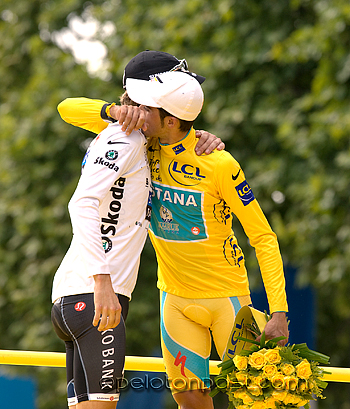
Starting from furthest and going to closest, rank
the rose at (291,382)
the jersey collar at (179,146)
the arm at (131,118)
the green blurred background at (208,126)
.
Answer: the green blurred background at (208,126) < the jersey collar at (179,146) < the arm at (131,118) < the rose at (291,382)

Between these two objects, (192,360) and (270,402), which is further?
(192,360)

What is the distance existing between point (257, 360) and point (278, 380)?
0.12 metres

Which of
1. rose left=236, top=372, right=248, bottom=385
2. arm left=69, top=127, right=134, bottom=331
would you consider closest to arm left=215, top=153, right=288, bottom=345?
rose left=236, top=372, right=248, bottom=385

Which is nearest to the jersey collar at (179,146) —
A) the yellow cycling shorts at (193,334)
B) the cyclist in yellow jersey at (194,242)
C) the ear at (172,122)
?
the cyclist in yellow jersey at (194,242)

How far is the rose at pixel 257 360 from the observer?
2342 millimetres

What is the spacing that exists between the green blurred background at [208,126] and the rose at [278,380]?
2599mm

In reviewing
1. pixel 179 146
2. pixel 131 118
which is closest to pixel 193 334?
pixel 179 146

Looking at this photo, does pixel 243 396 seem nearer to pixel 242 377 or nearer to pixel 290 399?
pixel 242 377

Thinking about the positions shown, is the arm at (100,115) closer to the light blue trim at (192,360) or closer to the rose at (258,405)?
the light blue trim at (192,360)

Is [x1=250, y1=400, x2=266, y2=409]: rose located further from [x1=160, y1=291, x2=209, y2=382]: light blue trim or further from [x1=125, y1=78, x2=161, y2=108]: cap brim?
[x1=125, y1=78, x2=161, y2=108]: cap brim

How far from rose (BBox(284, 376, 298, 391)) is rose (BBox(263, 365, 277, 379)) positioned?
0.05 metres

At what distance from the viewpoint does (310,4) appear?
5.33 metres

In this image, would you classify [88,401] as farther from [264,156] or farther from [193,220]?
[264,156]

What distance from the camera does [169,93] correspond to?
2.53m
